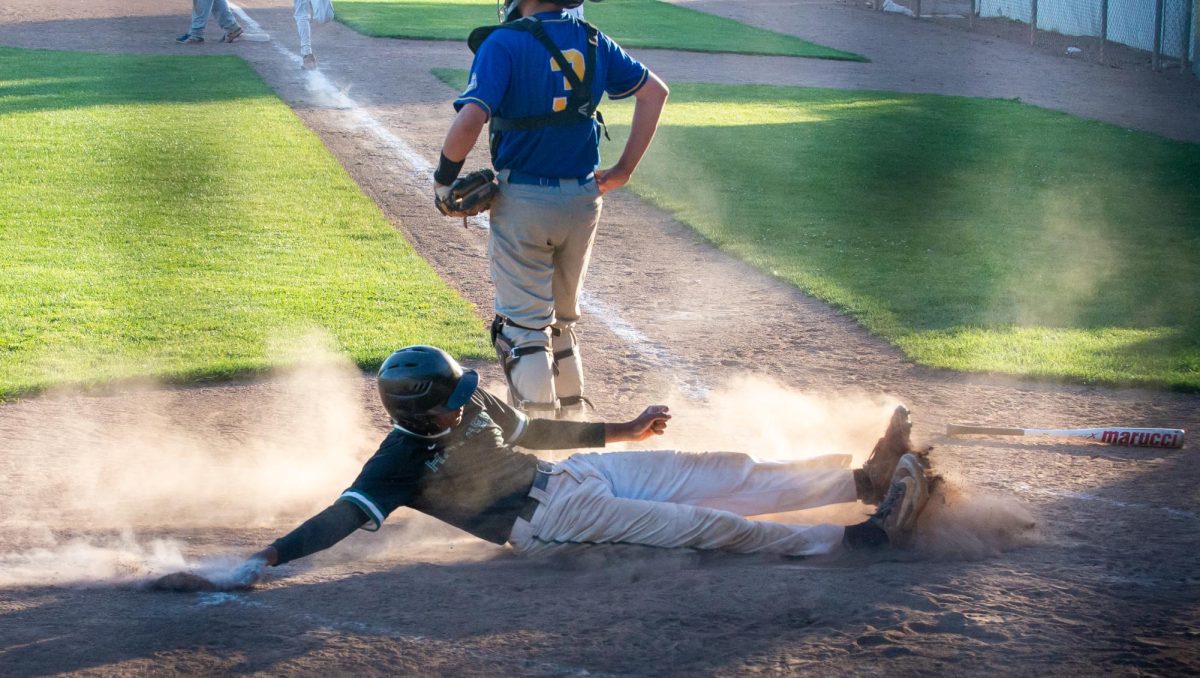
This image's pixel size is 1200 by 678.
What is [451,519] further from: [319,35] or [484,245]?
[319,35]

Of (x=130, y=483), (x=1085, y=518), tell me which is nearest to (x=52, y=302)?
(x=130, y=483)

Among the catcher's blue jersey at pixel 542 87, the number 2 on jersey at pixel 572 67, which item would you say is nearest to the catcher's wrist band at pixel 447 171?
the catcher's blue jersey at pixel 542 87

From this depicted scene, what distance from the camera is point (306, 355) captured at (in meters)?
7.68

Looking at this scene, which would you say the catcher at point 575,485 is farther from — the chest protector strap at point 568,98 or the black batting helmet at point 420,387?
the chest protector strap at point 568,98

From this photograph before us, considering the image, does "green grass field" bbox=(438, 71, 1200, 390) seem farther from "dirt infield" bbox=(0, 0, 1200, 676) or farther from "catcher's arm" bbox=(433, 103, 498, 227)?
"catcher's arm" bbox=(433, 103, 498, 227)

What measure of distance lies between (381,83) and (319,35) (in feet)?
20.2

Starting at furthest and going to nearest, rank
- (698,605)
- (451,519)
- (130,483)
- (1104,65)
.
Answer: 1. (1104,65)
2. (130,483)
3. (451,519)
4. (698,605)

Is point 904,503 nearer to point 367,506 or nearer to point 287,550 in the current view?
point 367,506

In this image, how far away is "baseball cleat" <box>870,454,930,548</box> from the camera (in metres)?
4.62

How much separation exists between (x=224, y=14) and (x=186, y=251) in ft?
45.0

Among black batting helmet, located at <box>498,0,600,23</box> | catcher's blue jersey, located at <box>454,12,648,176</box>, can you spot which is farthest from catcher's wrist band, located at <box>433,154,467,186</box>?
black batting helmet, located at <box>498,0,600,23</box>

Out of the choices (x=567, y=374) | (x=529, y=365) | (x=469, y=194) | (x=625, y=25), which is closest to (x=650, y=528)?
(x=529, y=365)

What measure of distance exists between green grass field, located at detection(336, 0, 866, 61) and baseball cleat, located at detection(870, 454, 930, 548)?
19.5 meters

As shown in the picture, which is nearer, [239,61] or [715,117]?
[715,117]
